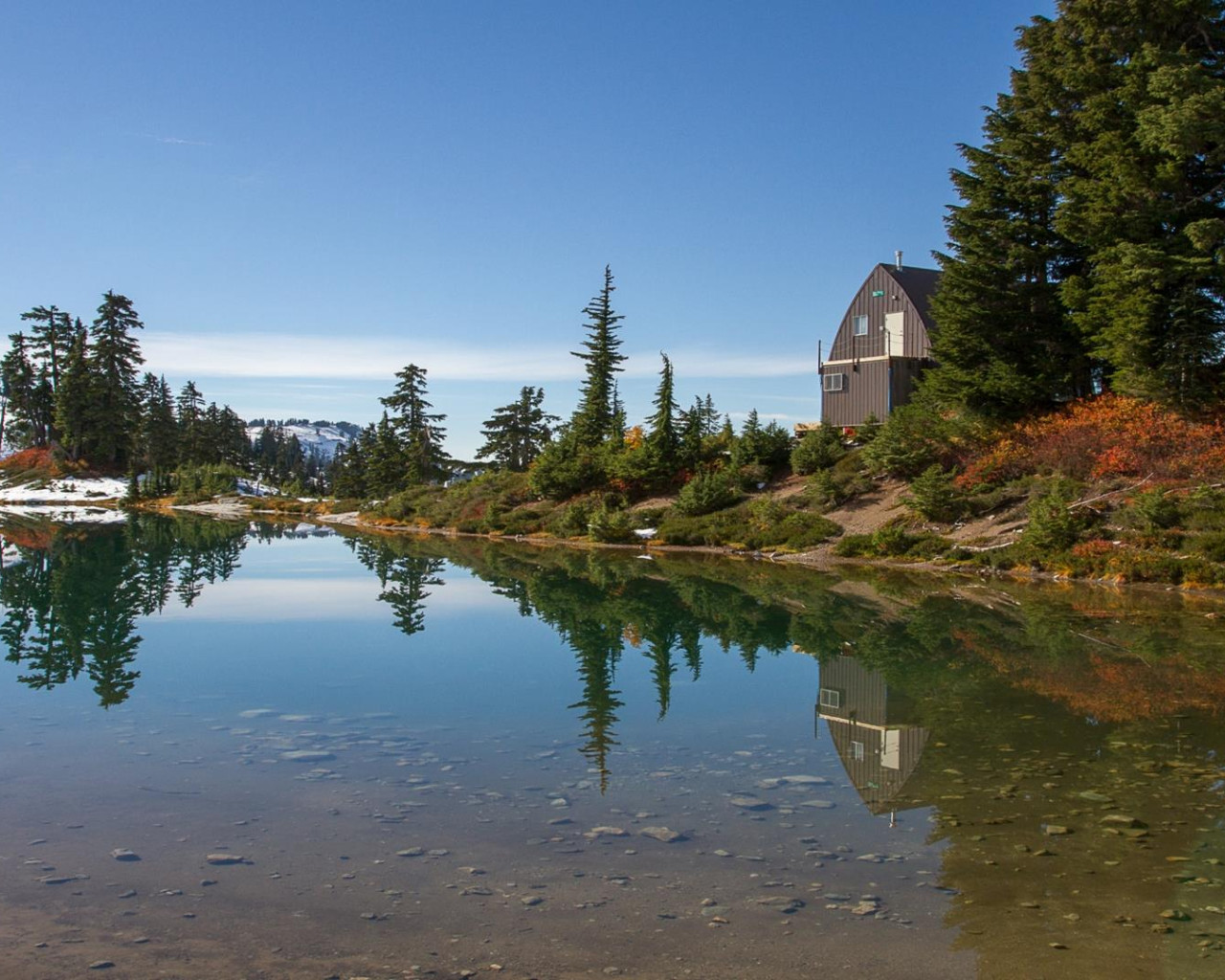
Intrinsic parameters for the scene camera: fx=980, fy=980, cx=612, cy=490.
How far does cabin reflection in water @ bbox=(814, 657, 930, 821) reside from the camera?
8789 millimetres

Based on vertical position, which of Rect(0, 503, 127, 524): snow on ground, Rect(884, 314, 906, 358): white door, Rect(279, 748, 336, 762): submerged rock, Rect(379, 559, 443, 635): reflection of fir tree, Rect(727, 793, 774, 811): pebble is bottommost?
Rect(727, 793, 774, 811): pebble

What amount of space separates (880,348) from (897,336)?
90 centimetres

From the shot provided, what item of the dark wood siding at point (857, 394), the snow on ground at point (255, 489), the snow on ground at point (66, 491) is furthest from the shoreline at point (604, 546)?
the dark wood siding at point (857, 394)

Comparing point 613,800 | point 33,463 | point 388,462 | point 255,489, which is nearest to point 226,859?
point 613,800

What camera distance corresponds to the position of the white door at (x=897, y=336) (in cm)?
4316

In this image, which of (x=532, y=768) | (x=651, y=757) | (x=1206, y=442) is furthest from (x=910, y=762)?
(x=1206, y=442)

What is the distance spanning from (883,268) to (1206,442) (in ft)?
59.5

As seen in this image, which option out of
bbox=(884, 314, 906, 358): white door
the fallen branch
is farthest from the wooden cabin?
the fallen branch

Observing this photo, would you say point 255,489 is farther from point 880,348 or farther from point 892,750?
point 892,750

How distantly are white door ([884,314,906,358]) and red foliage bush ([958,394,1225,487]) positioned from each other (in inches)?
362

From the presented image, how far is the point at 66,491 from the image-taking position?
8200cm

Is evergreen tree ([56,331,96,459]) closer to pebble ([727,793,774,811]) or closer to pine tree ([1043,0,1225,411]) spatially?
pine tree ([1043,0,1225,411])

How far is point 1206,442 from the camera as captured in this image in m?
29.0

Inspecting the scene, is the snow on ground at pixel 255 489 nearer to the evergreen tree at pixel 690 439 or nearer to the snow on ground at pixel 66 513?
the snow on ground at pixel 66 513
